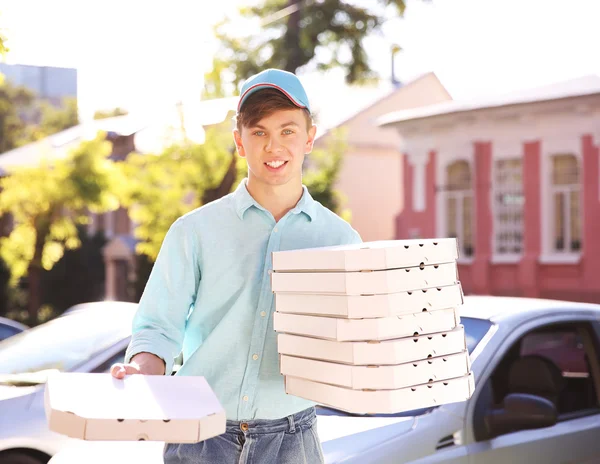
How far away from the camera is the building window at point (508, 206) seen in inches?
928

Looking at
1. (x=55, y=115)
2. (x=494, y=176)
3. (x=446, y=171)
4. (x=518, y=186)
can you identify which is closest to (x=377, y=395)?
(x=518, y=186)

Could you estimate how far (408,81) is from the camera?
31375 millimetres

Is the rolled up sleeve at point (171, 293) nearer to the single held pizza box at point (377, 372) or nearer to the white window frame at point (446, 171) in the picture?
the single held pizza box at point (377, 372)

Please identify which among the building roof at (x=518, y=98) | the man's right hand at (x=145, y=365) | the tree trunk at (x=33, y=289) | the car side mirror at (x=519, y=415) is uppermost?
the building roof at (x=518, y=98)

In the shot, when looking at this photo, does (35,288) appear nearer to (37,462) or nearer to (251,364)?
(37,462)

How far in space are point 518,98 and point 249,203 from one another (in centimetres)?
2128

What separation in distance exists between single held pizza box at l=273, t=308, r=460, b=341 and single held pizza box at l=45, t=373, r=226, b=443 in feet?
1.13

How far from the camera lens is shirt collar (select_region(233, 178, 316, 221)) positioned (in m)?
2.68

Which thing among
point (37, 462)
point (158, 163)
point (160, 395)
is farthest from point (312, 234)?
point (158, 163)

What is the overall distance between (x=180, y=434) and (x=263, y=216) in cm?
85

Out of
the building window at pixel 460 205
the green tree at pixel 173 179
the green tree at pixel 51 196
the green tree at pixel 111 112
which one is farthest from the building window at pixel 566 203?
the green tree at pixel 111 112

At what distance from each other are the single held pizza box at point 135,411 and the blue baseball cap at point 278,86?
89cm

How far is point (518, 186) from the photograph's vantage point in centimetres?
2364

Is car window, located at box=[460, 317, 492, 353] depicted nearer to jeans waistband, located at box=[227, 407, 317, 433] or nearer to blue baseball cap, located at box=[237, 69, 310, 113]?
jeans waistband, located at box=[227, 407, 317, 433]
